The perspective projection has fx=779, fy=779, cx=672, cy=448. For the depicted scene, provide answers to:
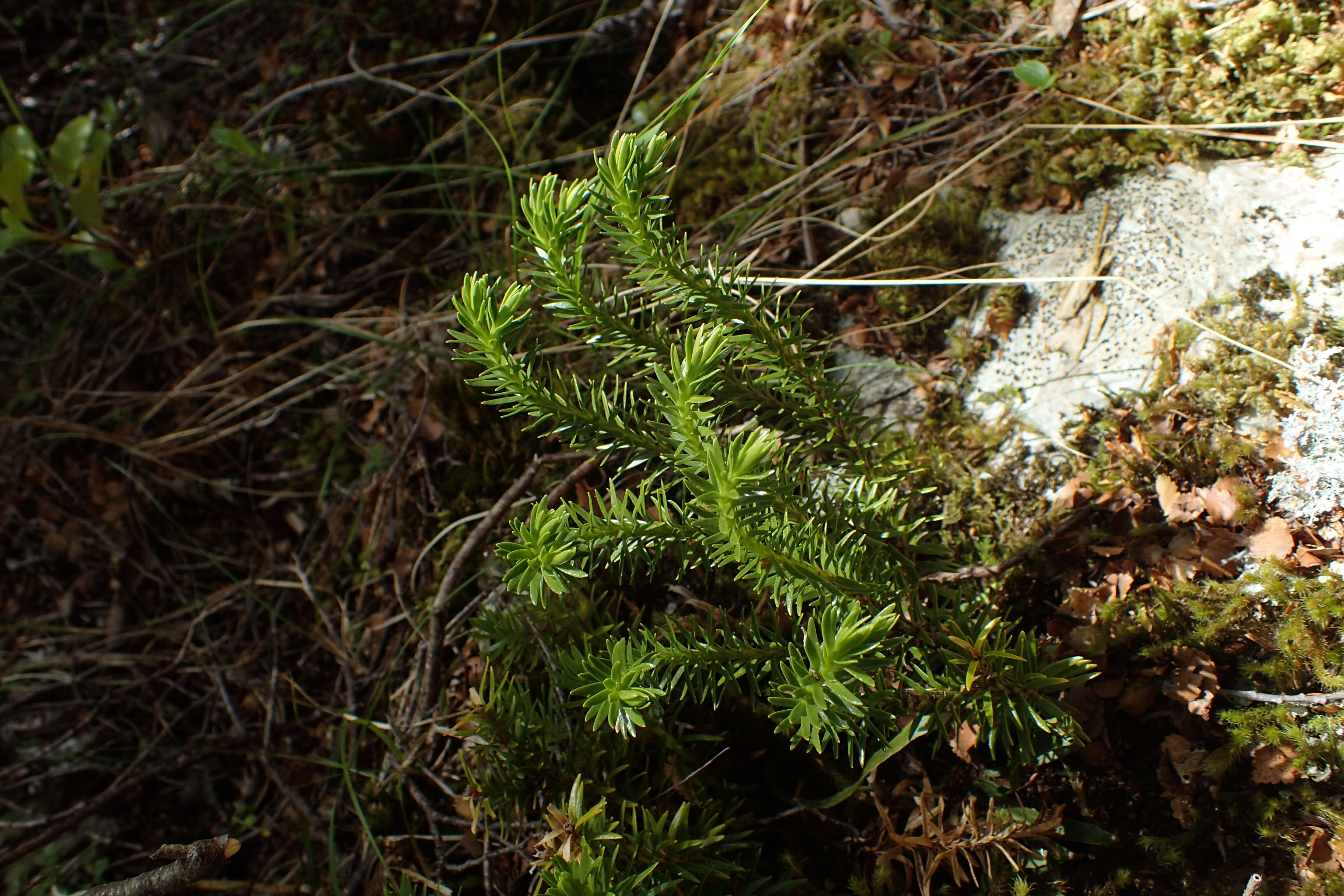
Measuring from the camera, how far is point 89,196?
337 centimetres

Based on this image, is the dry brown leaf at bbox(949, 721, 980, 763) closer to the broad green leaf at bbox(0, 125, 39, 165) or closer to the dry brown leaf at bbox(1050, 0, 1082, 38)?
the dry brown leaf at bbox(1050, 0, 1082, 38)

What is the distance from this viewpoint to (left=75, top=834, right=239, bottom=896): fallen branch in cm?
162

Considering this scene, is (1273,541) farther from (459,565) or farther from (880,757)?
(459,565)

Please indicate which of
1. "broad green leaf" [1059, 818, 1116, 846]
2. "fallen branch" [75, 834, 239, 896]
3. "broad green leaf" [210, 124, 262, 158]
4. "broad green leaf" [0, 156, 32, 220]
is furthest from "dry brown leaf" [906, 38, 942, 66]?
"broad green leaf" [0, 156, 32, 220]

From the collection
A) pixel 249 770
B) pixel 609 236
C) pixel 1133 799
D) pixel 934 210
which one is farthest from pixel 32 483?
pixel 1133 799

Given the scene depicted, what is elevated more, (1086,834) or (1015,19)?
(1015,19)

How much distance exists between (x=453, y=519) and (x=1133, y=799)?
2122mm

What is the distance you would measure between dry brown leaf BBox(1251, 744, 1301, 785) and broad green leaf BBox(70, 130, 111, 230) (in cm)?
450

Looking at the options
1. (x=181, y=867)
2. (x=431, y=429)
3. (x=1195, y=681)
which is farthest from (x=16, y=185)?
(x=1195, y=681)

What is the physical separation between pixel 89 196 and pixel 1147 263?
410cm

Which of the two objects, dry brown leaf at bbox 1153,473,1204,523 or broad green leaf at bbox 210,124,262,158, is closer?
dry brown leaf at bbox 1153,473,1204,523

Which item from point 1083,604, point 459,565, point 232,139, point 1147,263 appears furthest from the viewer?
point 232,139

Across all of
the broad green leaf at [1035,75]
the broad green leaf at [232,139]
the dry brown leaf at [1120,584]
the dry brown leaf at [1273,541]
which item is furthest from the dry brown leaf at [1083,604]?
the broad green leaf at [232,139]

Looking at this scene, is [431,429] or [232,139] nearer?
[431,429]
